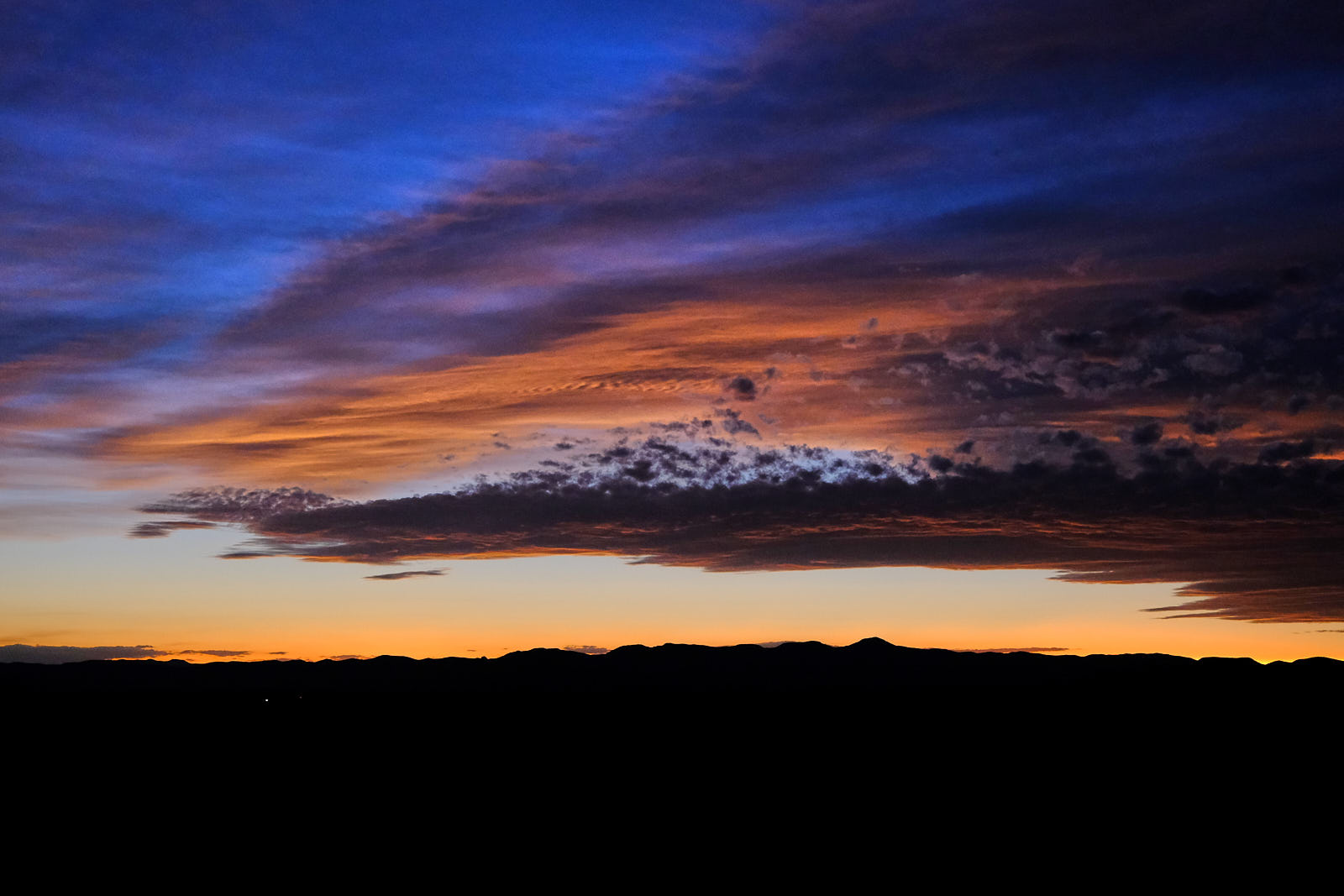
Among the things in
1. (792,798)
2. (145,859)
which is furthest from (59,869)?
(792,798)

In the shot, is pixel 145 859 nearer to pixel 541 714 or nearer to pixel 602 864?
pixel 602 864

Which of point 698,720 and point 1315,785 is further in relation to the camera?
point 698,720

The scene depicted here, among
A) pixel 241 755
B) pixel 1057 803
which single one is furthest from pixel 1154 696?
pixel 241 755

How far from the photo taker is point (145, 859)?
53.3m

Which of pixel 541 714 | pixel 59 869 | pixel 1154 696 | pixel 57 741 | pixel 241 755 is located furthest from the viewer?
pixel 1154 696

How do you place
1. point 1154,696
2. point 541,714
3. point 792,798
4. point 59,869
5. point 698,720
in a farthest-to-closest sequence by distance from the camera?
point 1154,696
point 541,714
point 698,720
point 792,798
point 59,869

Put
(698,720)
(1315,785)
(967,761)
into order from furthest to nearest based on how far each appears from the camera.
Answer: (698,720)
(967,761)
(1315,785)

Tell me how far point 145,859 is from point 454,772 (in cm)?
4014

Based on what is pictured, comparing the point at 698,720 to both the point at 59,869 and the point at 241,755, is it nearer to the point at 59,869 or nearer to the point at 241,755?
the point at 241,755

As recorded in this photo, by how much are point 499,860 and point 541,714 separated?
354 ft

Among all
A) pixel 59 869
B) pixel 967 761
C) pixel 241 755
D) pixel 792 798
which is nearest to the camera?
pixel 59 869

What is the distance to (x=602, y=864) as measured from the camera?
5322cm

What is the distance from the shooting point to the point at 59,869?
49656 millimetres

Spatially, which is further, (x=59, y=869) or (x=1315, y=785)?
(x=1315, y=785)
